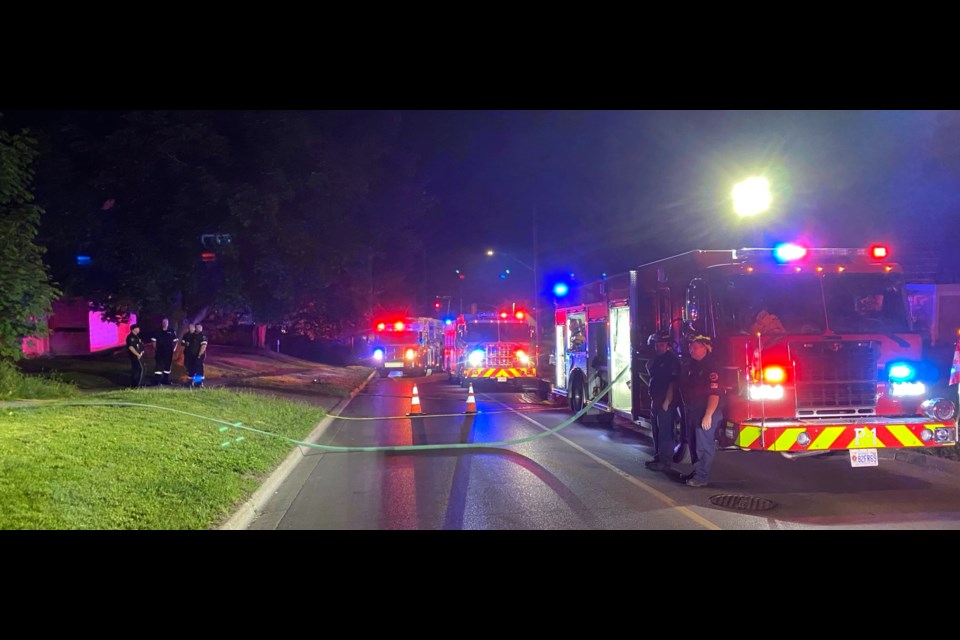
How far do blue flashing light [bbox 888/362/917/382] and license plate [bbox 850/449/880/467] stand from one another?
0.87 metres

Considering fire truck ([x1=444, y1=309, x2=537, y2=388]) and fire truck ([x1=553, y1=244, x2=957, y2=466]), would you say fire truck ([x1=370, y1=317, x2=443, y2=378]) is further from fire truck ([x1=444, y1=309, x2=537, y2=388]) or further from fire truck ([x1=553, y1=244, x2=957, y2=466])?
fire truck ([x1=553, y1=244, x2=957, y2=466])

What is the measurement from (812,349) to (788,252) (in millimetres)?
1145

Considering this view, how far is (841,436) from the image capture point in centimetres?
774

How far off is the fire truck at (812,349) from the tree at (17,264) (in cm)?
952

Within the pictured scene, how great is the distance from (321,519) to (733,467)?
5568mm

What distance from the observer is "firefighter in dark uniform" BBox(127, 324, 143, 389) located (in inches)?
587

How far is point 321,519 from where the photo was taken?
23.0 feet

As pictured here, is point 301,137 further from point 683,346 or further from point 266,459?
point 683,346

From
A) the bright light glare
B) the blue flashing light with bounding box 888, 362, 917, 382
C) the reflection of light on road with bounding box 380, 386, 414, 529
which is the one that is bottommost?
the reflection of light on road with bounding box 380, 386, 414, 529

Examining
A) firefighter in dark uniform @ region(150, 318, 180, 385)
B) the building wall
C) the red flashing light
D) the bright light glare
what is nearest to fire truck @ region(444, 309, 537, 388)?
the bright light glare

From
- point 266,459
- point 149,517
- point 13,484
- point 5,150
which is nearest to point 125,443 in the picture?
point 266,459

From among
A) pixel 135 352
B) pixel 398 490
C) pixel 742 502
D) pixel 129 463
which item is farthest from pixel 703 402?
pixel 135 352

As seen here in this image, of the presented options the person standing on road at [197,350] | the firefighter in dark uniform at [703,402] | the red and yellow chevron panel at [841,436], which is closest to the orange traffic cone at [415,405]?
the person standing on road at [197,350]

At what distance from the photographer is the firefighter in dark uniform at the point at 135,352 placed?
587 inches
